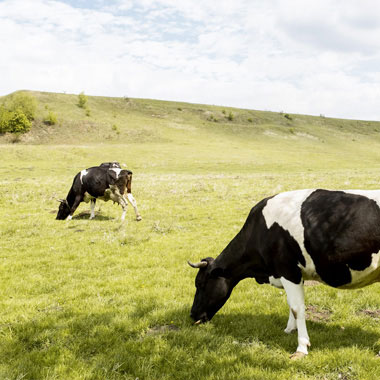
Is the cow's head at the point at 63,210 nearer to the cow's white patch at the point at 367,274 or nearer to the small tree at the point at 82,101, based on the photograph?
the cow's white patch at the point at 367,274

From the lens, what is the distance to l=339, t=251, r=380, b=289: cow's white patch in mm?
5297

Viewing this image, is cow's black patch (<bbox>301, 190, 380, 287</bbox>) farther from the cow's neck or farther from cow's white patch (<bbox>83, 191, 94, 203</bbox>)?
cow's white patch (<bbox>83, 191, 94, 203</bbox>)

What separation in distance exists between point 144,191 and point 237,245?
65.3 feet

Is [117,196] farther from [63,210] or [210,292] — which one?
[210,292]

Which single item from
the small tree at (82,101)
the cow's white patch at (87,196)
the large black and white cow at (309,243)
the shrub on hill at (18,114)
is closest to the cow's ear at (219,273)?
the large black and white cow at (309,243)

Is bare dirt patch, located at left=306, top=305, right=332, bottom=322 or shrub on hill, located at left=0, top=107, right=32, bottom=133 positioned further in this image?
shrub on hill, located at left=0, top=107, right=32, bottom=133

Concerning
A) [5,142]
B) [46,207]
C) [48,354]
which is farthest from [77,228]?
[5,142]

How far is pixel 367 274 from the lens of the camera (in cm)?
543

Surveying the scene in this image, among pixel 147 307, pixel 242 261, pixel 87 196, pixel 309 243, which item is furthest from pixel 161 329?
pixel 87 196

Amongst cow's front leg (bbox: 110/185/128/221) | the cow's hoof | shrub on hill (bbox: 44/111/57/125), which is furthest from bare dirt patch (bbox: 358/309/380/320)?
shrub on hill (bbox: 44/111/57/125)

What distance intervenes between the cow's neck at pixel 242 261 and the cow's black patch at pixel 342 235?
3.95 ft

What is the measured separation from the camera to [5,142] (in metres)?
79.6

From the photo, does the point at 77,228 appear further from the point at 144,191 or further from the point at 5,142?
the point at 5,142

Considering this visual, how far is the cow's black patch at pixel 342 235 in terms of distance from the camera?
529 cm
